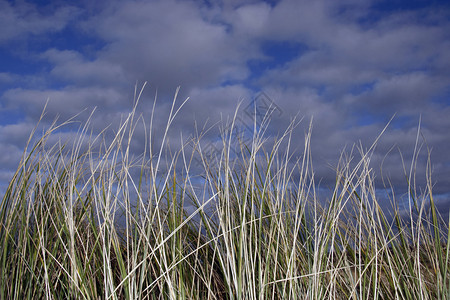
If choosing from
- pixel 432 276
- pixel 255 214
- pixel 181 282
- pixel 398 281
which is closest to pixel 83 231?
pixel 181 282

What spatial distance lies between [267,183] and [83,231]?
1191 mm

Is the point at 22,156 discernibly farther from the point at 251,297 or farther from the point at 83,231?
the point at 251,297

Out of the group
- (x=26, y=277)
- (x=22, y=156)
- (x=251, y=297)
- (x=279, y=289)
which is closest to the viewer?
(x=251, y=297)

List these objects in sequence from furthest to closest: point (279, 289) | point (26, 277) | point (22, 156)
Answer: point (22, 156)
point (26, 277)
point (279, 289)

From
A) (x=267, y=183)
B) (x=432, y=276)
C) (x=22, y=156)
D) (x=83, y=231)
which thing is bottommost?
(x=432, y=276)

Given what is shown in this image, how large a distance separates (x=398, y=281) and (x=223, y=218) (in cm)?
102

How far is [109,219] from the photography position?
2.16 m

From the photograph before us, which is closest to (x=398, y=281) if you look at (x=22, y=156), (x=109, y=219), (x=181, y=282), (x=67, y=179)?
(x=181, y=282)

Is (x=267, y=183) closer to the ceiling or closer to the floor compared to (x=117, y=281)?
closer to the ceiling

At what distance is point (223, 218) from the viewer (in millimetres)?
2238

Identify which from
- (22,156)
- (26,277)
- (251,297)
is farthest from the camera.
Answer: (22,156)

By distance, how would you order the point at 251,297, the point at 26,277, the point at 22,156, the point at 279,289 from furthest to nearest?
the point at 22,156
the point at 26,277
the point at 279,289
the point at 251,297

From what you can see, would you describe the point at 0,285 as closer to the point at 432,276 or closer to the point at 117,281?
the point at 117,281

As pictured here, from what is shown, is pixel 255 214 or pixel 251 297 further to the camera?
pixel 255 214
